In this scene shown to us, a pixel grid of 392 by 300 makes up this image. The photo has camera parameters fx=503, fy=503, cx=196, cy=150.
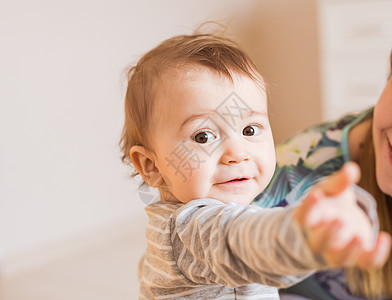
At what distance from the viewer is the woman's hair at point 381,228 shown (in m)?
0.81

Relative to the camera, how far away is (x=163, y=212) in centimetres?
49

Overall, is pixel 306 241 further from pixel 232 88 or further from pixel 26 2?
pixel 26 2

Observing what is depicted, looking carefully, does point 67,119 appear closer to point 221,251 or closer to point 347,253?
point 221,251

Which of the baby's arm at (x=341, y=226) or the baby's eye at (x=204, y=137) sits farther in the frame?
the baby's eye at (x=204, y=137)

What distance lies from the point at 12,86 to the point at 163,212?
992 millimetres

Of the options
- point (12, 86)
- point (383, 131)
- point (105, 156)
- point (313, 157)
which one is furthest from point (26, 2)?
point (383, 131)

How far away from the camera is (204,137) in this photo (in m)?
0.44

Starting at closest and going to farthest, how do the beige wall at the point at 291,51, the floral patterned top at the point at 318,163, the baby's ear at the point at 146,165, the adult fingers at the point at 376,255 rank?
the adult fingers at the point at 376,255 < the baby's ear at the point at 146,165 < the floral patterned top at the point at 318,163 < the beige wall at the point at 291,51

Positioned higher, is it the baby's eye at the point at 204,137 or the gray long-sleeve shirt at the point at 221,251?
the baby's eye at the point at 204,137

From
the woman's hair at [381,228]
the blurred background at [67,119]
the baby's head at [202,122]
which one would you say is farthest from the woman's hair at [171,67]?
the blurred background at [67,119]

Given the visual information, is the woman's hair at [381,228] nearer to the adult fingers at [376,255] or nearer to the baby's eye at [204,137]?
the baby's eye at [204,137]

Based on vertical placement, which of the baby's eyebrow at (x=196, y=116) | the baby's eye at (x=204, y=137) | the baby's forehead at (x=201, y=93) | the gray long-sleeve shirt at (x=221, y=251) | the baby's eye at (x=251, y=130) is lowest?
the gray long-sleeve shirt at (x=221, y=251)

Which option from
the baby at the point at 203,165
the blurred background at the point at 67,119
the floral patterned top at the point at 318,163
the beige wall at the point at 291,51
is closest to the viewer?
the baby at the point at 203,165

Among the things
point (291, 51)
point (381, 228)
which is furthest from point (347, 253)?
point (291, 51)
